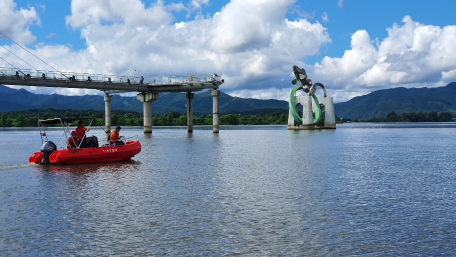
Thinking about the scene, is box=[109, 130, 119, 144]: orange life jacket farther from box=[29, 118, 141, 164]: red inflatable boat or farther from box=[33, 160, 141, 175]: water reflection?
box=[33, 160, 141, 175]: water reflection

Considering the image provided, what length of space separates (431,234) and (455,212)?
446 cm

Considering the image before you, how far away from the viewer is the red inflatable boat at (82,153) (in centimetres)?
3866

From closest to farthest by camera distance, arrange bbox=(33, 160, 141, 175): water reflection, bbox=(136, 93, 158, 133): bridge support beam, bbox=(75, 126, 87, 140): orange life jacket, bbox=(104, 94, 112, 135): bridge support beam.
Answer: bbox=(33, 160, 141, 175): water reflection → bbox=(75, 126, 87, 140): orange life jacket → bbox=(136, 93, 158, 133): bridge support beam → bbox=(104, 94, 112, 135): bridge support beam

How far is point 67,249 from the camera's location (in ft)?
46.5

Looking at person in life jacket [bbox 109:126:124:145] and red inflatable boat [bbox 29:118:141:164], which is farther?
person in life jacket [bbox 109:126:124:145]

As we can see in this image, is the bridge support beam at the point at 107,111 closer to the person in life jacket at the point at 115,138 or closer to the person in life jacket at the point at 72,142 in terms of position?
the person in life jacket at the point at 115,138

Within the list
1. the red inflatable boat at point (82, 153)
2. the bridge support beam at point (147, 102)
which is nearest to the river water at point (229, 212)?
the red inflatable boat at point (82, 153)

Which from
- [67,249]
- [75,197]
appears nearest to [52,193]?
[75,197]

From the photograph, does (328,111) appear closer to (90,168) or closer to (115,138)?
(115,138)

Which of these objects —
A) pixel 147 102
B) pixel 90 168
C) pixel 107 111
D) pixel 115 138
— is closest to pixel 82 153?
pixel 90 168

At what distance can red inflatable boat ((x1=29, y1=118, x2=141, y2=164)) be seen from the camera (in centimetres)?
3866

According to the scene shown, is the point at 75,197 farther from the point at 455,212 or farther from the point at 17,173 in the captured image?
the point at 455,212

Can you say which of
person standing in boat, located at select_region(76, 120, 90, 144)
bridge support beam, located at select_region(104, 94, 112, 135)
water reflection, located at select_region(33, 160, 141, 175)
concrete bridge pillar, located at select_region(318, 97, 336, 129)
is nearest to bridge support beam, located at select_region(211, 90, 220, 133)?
bridge support beam, located at select_region(104, 94, 112, 135)

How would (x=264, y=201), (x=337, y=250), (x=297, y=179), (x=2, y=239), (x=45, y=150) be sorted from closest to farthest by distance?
(x=337, y=250) < (x=2, y=239) < (x=264, y=201) < (x=297, y=179) < (x=45, y=150)
